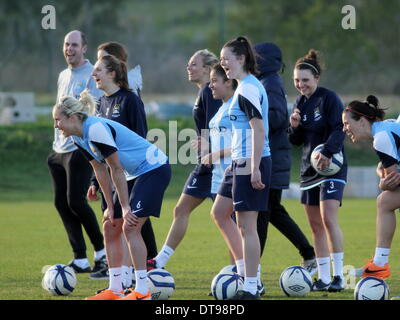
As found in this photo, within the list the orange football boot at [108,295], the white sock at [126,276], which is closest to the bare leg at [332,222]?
the white sock at [126,276]

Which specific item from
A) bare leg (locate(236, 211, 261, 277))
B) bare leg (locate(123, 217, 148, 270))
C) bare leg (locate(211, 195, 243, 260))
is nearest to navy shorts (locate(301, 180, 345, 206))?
bare leg (locate(211, 195, 243, 260))

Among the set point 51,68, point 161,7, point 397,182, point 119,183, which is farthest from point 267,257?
point 161,7

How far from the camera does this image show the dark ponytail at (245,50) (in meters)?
7.64

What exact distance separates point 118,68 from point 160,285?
206cm

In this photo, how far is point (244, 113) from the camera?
7598 mm

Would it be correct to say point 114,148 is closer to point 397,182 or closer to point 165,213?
point 397,182

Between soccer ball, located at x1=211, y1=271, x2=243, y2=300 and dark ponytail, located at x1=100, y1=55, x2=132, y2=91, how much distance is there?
2.04m

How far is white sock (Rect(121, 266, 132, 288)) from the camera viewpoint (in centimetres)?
842

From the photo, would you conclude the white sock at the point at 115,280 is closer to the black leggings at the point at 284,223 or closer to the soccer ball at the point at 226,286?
the soccer ball at the point at 226,286

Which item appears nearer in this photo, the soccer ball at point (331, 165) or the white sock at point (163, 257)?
the soccer ball at point (331, 165)

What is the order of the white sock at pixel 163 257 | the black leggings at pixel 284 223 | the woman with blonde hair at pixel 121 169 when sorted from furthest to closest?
the white sock at pixel 163 257 < the black leggings at pixel 284 223 < the woman with blonde hair at pixel 121 169

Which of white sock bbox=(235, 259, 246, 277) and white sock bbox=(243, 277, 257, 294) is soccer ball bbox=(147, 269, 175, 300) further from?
white sock bbox=(243, 277, 257, 294)

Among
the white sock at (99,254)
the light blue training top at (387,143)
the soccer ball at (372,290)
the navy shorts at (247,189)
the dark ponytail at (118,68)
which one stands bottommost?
the white sock at (99,254)

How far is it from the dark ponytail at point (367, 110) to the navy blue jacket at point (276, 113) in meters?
0.81
